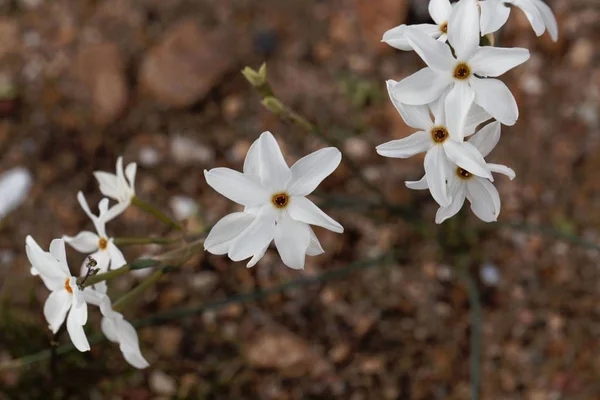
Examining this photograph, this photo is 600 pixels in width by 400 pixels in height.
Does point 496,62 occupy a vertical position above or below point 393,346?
above

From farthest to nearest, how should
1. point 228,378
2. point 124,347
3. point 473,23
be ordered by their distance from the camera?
point 228,378 < point 124,347 < point 473,23

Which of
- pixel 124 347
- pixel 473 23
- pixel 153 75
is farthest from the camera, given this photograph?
pixel 153 75

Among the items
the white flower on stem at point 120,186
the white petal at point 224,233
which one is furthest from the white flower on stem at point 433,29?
the white flower on stem at point 120,186

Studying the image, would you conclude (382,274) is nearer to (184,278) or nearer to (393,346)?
(393,346)

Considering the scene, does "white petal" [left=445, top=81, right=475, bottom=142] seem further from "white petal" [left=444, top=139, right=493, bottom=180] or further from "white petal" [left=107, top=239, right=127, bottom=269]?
"white petal" [left=107, top=239, right=127, bottom=269]

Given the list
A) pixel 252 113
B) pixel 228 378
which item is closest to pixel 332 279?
pixel 228 378

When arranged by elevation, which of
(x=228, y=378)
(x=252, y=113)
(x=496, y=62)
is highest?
(x=496, y=62)

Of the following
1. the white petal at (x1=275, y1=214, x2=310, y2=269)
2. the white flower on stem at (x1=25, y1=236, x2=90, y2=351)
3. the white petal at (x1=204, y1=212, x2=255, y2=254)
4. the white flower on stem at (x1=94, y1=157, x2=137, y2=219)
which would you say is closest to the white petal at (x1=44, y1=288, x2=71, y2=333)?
the white flower on stem at (x1=25, y1=236, x2=90, y2=351)
